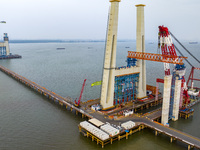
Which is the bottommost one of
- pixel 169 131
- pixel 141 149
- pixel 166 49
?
pixel 141 149

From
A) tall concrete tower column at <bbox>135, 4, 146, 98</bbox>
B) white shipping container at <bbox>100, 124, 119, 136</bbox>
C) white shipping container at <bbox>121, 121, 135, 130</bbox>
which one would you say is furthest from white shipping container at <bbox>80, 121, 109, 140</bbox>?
tall concrete tower column at <bbox>135, 4, 146, 98</bbox>

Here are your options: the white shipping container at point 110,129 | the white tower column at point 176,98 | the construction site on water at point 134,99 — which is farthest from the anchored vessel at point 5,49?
the white tower column at point 176,98

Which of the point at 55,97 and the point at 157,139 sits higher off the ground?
the point at 55,97

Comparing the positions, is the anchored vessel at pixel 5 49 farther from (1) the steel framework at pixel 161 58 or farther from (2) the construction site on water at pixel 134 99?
(1) the steel framework at pixel 161 58

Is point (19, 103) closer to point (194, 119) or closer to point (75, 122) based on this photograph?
point (75, 122)

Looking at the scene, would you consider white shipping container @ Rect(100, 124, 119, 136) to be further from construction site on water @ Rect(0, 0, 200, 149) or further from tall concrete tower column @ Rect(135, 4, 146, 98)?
tall concrete tower column @ Rect(135, 4, 146, 98)

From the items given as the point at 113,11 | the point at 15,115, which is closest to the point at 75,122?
the point at 15,115

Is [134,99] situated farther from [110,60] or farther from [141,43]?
[141,43]
